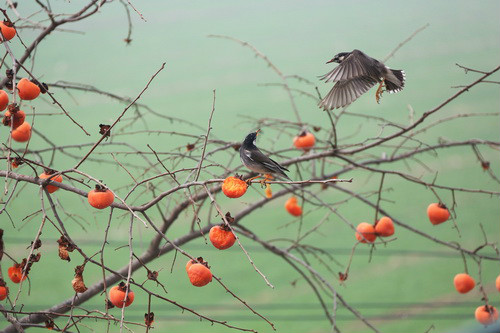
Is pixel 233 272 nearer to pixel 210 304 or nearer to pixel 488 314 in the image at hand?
pixel 210 304

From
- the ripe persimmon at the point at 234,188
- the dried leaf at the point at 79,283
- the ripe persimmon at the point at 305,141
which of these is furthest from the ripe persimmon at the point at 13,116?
the ripe persimmon at the point at 305,141

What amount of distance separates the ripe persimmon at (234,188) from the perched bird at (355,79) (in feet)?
0.98

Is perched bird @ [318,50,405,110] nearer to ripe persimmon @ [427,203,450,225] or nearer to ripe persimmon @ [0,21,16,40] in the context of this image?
ripe persimmon @ [427,203,450,225]

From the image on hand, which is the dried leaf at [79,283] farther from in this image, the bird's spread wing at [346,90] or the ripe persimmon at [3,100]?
the bird's spread wing at [346,90]

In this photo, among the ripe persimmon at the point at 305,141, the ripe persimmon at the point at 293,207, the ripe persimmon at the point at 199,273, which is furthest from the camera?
the ripe persimmon at the point at 293,207

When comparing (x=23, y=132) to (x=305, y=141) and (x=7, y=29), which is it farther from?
(x=305, y=141)

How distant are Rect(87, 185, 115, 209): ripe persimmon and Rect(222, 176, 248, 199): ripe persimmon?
0.19 metres

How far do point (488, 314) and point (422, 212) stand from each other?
4.20 m

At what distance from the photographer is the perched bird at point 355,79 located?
127 centimetres

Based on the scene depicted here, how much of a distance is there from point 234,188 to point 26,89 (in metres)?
0.44

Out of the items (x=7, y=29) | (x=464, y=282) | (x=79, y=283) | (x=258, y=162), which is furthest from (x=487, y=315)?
(x=7, y=29)

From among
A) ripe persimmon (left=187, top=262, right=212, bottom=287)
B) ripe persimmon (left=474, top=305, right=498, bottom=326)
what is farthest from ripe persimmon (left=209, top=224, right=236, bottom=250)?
ripe persimmon (left=474, top=305, right=498, bottom=326)

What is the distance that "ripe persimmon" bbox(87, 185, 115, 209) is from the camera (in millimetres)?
1043

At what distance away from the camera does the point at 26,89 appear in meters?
1.15
